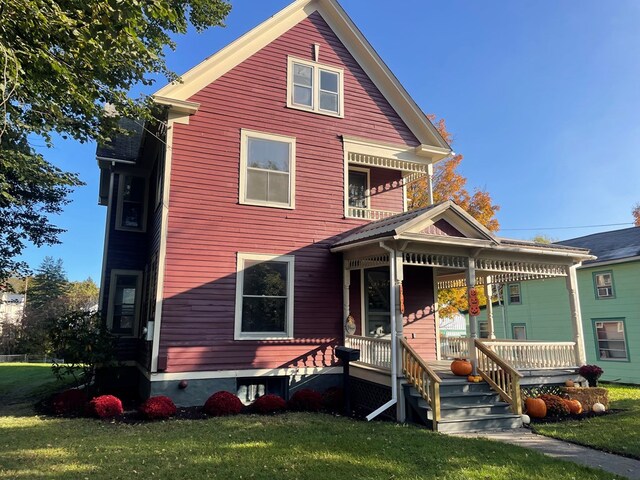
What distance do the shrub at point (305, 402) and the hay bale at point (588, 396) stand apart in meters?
5.52

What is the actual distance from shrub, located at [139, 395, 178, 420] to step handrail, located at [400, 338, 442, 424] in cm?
458

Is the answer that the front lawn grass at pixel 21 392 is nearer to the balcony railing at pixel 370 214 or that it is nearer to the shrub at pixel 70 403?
the shrub at pixel 70 403

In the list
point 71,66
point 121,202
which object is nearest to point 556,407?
point 71,66

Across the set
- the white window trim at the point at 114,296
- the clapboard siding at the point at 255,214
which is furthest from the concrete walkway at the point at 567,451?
the white window trim at the point at 114,296

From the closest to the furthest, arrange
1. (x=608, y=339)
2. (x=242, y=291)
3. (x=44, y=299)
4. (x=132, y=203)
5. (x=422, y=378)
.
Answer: (x=422, y=378) → (x=242, y=291) → (x=132, y=203) → (x=608, y=339) → (x=44, y=299)

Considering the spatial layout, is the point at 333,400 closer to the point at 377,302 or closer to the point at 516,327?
the point at 377,302

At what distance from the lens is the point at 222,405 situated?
8.55 m

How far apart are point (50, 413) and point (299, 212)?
691 centimetres

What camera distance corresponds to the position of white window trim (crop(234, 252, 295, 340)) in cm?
973

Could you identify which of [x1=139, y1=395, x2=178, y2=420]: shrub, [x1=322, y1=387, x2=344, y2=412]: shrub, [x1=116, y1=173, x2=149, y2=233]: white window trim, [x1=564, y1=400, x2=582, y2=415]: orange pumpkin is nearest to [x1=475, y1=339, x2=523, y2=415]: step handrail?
[x1=564, y1=400, x2=582, y2=415]: orange pumpkin

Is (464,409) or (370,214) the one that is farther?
(370,214)

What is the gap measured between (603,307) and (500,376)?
39.2 ft

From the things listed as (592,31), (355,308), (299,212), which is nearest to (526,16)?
(592,31)

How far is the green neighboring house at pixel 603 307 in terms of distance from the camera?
16562mm
